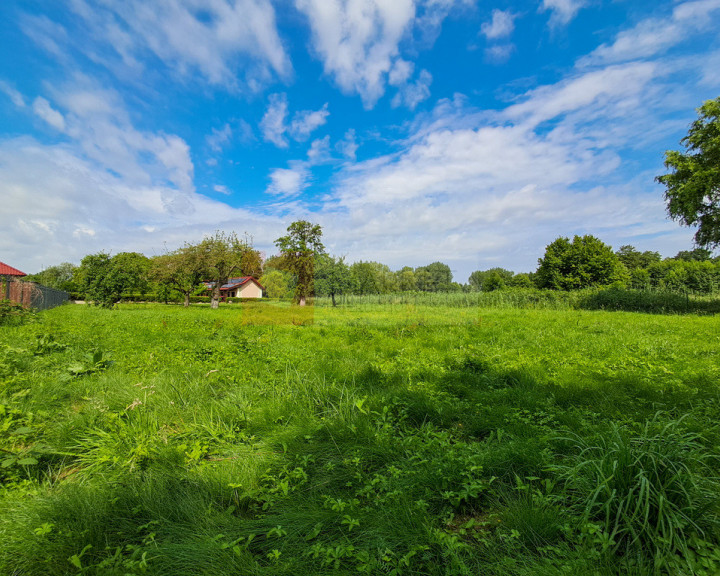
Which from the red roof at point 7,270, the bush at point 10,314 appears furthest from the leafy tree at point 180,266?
the bush at point 10,314

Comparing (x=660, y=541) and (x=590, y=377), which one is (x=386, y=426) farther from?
(x=590, y=377)

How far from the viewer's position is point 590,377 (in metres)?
4.96

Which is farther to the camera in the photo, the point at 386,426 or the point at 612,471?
the point at 386,426

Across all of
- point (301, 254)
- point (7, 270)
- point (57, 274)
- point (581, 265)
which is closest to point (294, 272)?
point (301, 254)

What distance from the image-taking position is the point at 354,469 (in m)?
2.63

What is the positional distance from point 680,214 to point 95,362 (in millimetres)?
28289

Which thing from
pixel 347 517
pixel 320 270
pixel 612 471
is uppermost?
pixel 320 270

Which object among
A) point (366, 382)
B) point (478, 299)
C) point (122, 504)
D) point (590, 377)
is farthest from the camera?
point (478, 299)

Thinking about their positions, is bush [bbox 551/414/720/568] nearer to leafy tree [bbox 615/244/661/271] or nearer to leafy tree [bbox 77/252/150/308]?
leafy tree [bbox 77/252/150/308]

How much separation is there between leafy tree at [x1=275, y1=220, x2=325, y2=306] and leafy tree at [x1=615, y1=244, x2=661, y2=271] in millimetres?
76706

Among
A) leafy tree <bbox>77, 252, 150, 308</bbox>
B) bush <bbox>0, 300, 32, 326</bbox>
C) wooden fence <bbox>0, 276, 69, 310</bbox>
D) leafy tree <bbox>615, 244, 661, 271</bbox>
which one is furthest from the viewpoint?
leafy tree <bbox>615, 244, 661, 271</bbox>

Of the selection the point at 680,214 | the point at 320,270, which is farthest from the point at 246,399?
the point at 680,214

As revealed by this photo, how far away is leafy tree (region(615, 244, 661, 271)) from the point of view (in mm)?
71931

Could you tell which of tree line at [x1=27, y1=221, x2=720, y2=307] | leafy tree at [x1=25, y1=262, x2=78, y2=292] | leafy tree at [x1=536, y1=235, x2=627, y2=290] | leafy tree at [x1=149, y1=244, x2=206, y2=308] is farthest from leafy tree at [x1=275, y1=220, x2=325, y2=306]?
leafy tree at [x1=25, y1=262, x2=78, y2=292]
